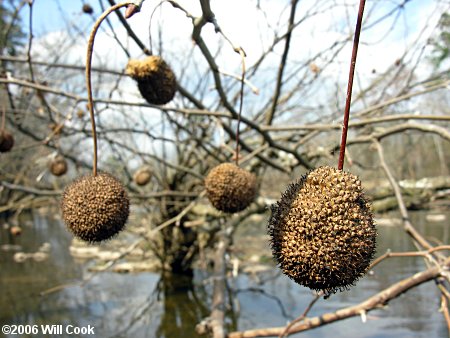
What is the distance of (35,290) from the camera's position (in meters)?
7.85

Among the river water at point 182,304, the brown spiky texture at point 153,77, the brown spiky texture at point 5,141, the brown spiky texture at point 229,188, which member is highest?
the brown spiky texture at point 153,77

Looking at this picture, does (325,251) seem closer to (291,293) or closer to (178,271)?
(291,293)

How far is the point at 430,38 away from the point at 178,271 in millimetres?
6410

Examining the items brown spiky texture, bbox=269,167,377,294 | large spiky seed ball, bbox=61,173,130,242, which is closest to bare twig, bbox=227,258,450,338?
brown spiky texture, bbox=269,167,377,294

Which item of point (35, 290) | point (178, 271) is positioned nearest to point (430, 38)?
point (178, 271)

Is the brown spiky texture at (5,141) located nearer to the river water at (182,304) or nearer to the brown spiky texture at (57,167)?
the brown spiky texture at (57,167)

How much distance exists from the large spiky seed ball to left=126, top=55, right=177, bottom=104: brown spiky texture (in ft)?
2.62

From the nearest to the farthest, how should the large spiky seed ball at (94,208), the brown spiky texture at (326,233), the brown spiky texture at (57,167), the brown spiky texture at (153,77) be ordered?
the brown spiky texture at (326,233) → the large spiky seed ball at (94,208) → the brown spiky texture at (153,77) → the brown spiky texture at (57,167)

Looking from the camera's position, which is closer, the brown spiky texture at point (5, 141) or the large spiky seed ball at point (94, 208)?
the large spiky seed ball at point (94, 208)

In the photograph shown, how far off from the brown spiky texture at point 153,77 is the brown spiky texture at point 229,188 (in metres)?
0.59

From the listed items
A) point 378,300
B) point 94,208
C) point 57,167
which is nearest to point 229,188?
point 94,208

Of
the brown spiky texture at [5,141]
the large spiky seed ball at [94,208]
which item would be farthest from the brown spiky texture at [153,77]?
the brown spiky texture at [5,141]

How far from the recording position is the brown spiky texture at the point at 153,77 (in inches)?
90.5

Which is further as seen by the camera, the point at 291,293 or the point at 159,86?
the point at 291,293
